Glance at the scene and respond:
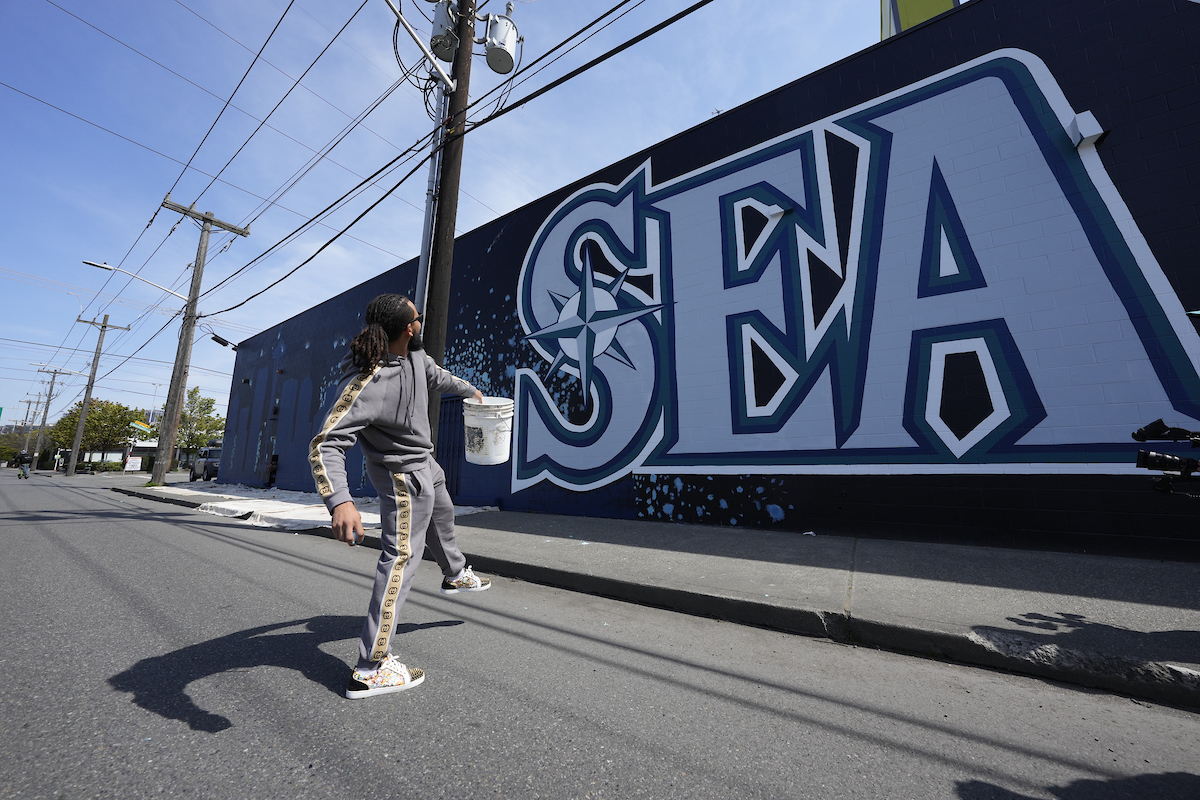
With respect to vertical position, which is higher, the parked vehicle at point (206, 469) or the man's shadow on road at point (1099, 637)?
the parked vehicle at point (206, 469)

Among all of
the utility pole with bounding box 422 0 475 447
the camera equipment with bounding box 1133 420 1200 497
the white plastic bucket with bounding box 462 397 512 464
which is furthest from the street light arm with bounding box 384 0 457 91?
the camera equipment with bounding box 1133 420 1200 497

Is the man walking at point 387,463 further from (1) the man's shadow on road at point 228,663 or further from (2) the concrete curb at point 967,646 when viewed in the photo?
(2) the concrete curb at point 967,646

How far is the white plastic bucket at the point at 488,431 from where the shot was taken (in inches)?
150

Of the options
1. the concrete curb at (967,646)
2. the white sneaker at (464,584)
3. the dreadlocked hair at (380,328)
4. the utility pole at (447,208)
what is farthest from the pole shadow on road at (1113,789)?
the utility pole at (447,208)

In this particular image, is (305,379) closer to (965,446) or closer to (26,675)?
(26,675)

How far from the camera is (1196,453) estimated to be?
14.3 feet

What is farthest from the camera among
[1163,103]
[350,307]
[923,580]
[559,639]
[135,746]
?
[350,307]

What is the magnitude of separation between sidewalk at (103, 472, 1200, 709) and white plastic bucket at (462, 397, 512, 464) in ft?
4.40

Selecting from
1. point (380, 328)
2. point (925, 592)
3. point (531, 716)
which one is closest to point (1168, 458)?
point (925, 592)

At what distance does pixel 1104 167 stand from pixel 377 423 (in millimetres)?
6769

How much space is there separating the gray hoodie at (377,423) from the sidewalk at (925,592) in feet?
7.53

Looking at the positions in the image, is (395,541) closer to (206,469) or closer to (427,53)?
(427,53)

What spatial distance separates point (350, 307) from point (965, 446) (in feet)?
50.7

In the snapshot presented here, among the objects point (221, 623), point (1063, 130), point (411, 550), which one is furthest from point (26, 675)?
point (1063, 130)
